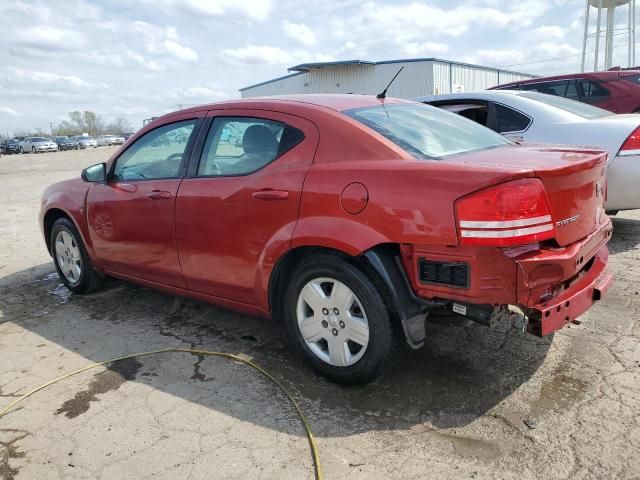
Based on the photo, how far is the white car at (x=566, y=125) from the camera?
186 inches

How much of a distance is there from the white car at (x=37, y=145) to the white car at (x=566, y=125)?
164 ft

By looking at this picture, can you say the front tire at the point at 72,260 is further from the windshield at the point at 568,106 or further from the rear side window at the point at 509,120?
the windshield at the point at 568,106

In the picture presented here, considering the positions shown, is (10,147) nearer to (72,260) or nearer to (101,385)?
(72,260)

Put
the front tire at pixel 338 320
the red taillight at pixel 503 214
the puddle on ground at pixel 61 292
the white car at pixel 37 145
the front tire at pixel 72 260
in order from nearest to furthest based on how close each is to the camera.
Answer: the red taillight at pixel 503 214
the front tire at pixel 338 320
the front tire at pixel 72 260
the puddle on ground at pixel 61 292
the white car at pixel 37 145

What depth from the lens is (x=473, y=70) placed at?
110 ft

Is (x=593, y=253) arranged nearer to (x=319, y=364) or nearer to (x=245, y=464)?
(x=319, y=364)

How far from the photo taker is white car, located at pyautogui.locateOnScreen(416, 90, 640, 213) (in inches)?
186

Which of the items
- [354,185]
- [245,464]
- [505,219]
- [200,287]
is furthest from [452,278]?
[200,287]

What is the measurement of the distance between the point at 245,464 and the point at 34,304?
3.23m

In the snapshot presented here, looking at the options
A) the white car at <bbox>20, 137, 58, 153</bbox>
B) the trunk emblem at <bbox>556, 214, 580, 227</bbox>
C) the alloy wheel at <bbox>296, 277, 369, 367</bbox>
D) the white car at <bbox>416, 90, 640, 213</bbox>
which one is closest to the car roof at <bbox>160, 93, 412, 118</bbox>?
the alloy wheel at <bbox>296, 277, 369, 367</bbox>

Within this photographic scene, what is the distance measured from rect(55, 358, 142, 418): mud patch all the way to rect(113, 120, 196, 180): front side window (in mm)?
1318

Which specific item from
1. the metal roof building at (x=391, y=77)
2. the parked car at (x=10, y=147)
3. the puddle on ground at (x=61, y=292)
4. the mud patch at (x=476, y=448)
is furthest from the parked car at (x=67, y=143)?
the mud patch at (x=476, y=448)

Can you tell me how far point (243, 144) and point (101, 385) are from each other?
171 cm

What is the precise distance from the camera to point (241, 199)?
3.18 metres
